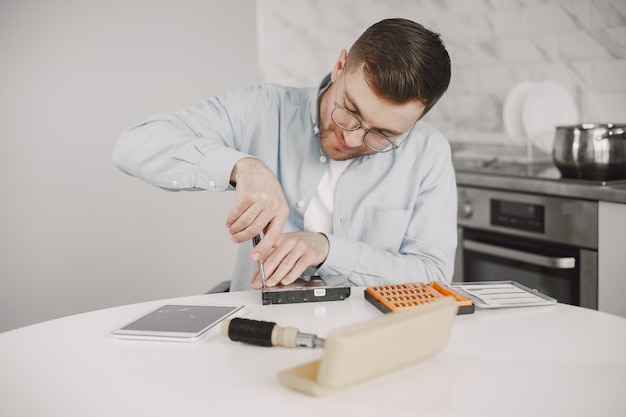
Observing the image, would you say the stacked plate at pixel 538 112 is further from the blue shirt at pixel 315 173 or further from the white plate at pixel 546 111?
the blue shirt at pixel 315 173

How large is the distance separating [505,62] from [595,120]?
1.86 feet

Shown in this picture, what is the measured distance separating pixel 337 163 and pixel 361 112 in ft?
1.06

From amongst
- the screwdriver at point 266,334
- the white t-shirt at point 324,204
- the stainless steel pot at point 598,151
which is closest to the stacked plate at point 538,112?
the stainless steel pot at point 598,151

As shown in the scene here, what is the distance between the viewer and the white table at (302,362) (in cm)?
100

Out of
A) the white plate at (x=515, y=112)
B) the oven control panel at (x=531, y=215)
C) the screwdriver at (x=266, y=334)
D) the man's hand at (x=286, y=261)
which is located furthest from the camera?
the white plate at (x=515, y=112)

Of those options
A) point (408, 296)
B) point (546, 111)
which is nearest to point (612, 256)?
point (546, 111)

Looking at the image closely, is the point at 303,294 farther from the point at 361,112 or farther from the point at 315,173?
the point at 315,173

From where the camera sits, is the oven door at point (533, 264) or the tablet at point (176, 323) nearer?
the tablet at point (176, 323)

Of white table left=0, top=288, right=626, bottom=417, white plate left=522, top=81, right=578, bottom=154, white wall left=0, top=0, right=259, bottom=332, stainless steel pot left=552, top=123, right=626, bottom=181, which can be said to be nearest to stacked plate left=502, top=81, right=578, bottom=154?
white plate left=522, top=81, right=578, bottom=154

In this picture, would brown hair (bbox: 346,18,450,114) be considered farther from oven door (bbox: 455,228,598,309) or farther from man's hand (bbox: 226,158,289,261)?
oven door (bbox: 455,228,598,309)

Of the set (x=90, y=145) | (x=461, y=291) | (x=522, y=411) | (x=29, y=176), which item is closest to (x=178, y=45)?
(x=90, y=145)

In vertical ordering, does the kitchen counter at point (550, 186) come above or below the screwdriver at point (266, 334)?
above

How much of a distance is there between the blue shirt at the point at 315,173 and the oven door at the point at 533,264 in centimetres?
83

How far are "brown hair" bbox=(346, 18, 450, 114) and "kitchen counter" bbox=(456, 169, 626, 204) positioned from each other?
3.17ft
